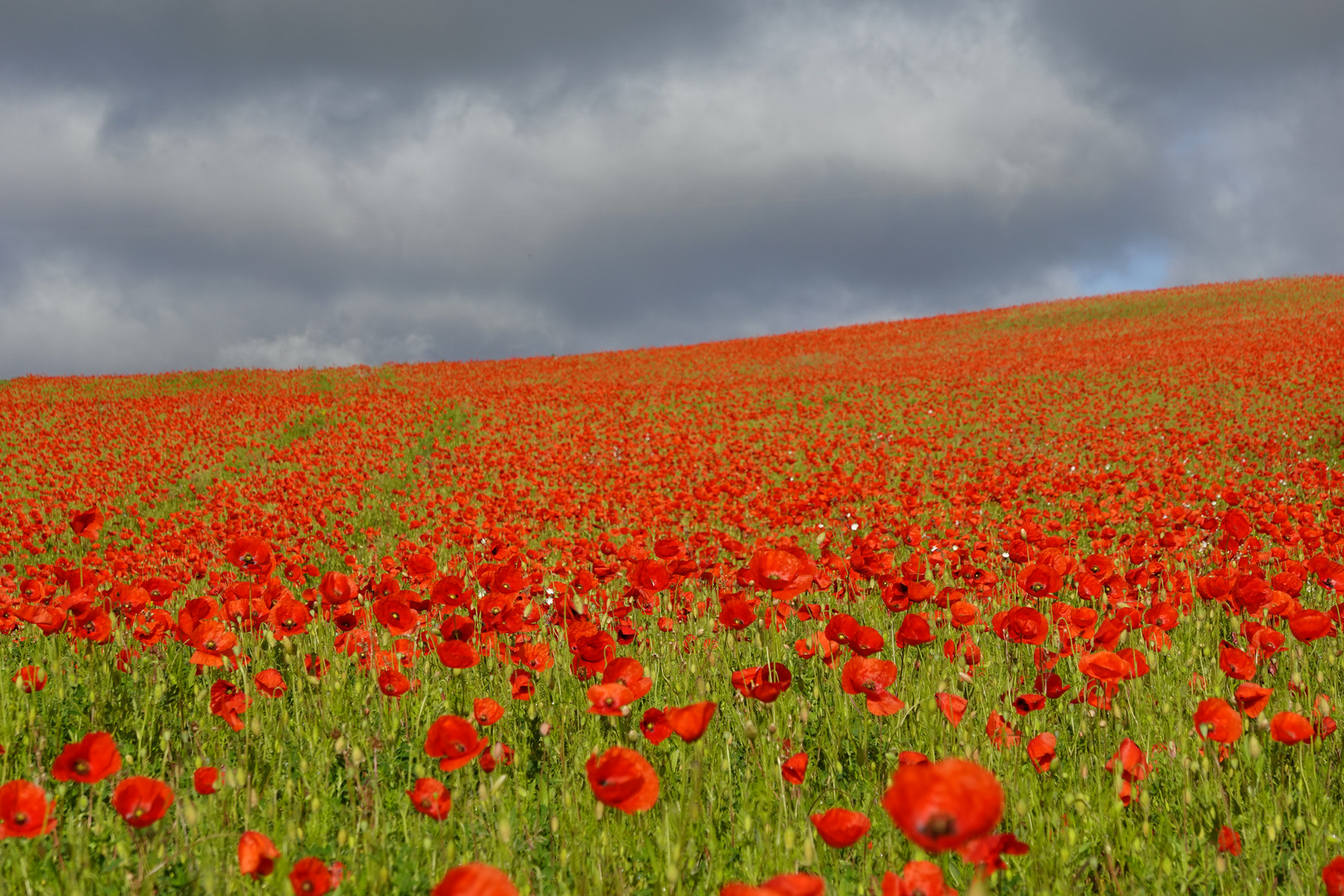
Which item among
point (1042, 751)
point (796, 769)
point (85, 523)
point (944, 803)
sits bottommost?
point (1042, 751)

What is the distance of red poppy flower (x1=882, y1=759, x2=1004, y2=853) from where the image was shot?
957 mm

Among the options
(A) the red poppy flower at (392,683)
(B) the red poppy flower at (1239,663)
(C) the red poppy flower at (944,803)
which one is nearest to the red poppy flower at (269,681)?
(A) the red poppy flower at (392,683)

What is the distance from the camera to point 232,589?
3.72 metres

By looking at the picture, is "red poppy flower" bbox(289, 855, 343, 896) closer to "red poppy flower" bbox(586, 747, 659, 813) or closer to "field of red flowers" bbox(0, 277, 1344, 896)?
"field of red flowers" bbox(0, 277, 1344, 896)

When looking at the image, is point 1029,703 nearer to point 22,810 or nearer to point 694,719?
point 694,719

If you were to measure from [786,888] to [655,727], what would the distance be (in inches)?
42.8

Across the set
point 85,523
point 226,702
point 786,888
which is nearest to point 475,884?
point 786,888

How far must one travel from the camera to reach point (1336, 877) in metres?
1.64

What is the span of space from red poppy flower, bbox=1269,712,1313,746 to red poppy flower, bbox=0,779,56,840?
2938 mm

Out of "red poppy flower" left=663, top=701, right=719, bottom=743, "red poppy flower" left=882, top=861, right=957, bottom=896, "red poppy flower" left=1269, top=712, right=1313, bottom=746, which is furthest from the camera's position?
"red poppy flower" left=1269, top=712, right=1313, bottom=746

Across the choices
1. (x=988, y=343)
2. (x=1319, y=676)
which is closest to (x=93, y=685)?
(x=1319, y=676)

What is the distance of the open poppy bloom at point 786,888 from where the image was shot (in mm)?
1143

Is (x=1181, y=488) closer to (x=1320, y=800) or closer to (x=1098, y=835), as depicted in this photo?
(x=1320, y=800)

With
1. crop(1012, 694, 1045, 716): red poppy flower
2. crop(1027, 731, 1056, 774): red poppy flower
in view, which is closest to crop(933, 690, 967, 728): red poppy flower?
crop(1027, 731, 1056, 774): red poppy flower
